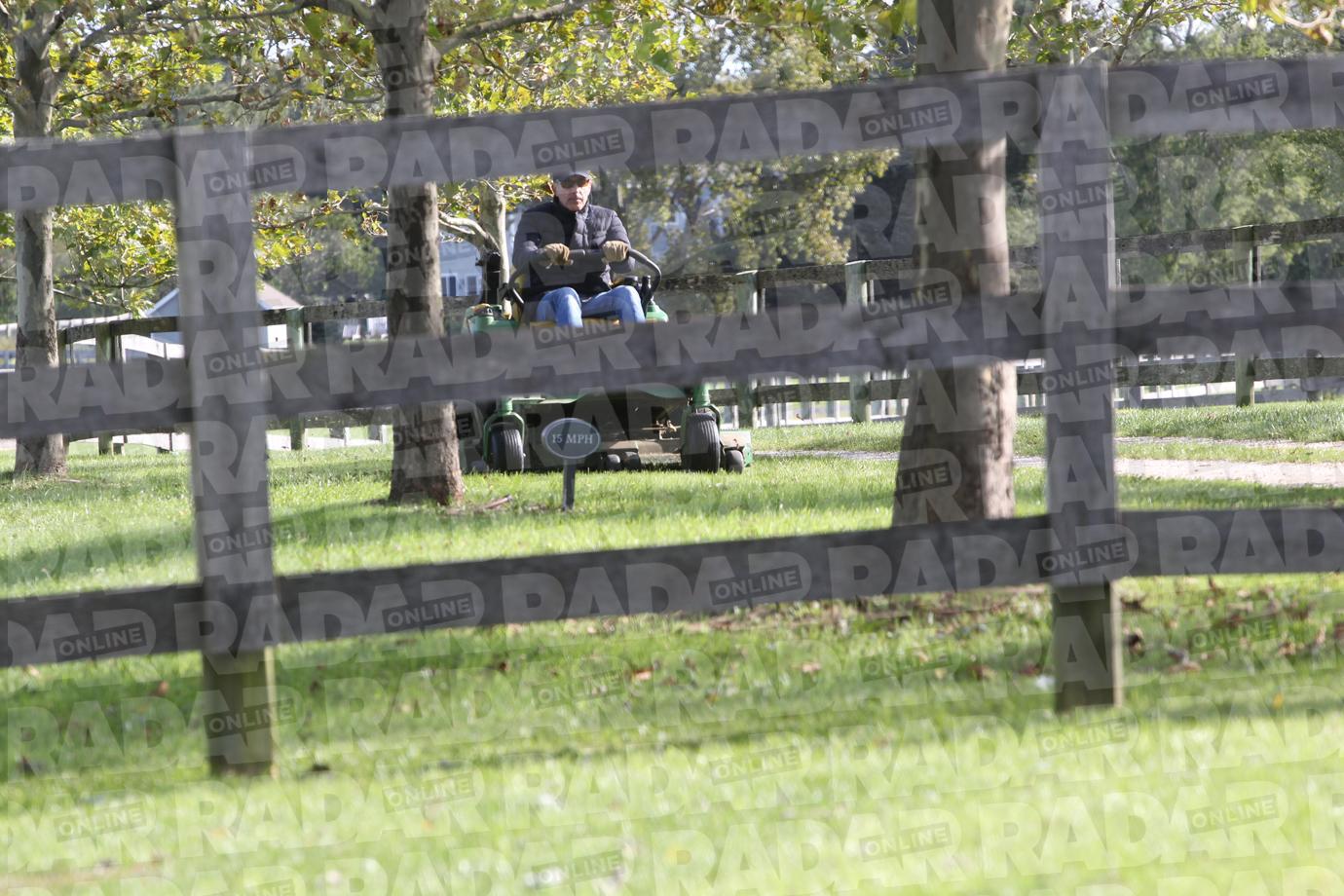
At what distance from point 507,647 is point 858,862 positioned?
2421mm

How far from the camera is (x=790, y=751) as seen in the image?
3941 mm

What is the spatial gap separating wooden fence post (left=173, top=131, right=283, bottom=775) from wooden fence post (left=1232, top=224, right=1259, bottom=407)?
1417 cm

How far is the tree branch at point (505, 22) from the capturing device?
33.1 feet

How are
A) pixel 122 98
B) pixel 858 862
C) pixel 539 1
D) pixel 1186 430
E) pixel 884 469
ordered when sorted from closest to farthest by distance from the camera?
pixel 858 862 → pixel 539 1 → pixel 884 469 → pixel 1186 430 → pixel 122 98

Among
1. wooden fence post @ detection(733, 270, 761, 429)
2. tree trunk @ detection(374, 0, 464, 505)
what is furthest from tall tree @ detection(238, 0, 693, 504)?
wooden fence post @ detection(733, 270, 761, 429)

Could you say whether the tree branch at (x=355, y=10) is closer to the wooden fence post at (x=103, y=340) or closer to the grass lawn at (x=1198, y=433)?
the grass lawn at (x=1198, y=433)

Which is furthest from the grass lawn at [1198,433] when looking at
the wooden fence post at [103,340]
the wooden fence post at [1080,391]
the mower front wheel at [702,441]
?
the wooden fence post at [103,340]

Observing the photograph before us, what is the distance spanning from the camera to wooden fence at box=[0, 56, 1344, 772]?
12.7 feet

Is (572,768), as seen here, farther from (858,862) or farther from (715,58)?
(715,58)

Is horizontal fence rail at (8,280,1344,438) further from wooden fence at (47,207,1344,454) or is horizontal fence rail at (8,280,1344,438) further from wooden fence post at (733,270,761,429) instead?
wooden fence post at (733,270,761,429)

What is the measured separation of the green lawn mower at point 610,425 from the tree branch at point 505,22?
75.9 inches

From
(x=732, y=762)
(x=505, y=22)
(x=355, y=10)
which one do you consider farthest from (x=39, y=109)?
(x=732, y=762)

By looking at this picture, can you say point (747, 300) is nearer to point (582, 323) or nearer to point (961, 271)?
point (582, 323)

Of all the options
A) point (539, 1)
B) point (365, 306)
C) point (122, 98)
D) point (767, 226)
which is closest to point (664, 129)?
point (539, 1)
